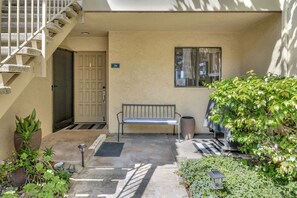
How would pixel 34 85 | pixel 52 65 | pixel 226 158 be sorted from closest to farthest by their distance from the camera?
1. pixel 226 158
2. pixel 34 85
3. pixel 52 65

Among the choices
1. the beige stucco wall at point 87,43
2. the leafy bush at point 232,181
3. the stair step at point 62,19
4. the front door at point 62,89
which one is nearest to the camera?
the leafy bush at point 232,181

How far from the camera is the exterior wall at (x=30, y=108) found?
414cm

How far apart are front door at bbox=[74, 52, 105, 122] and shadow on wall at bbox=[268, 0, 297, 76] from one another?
16.2 feet

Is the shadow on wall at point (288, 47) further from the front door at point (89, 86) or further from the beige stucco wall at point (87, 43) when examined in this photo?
the front door at point (89, 86)

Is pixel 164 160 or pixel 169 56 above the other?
pixel 169 56

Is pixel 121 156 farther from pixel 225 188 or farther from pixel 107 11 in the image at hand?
pixel 107 11

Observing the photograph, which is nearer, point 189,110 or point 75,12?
point 75,12

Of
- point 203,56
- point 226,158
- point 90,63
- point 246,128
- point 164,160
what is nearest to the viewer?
point 246,128

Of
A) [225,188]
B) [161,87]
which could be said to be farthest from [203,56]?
[225,188]

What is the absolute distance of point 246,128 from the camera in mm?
3373

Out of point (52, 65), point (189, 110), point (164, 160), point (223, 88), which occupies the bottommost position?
point (164, 160)

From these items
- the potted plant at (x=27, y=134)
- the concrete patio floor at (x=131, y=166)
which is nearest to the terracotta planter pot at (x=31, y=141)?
the potted plant at (x=27, y=134)

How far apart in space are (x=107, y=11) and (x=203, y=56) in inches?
122

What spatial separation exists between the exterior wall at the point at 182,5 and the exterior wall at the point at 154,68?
1.83 meters
